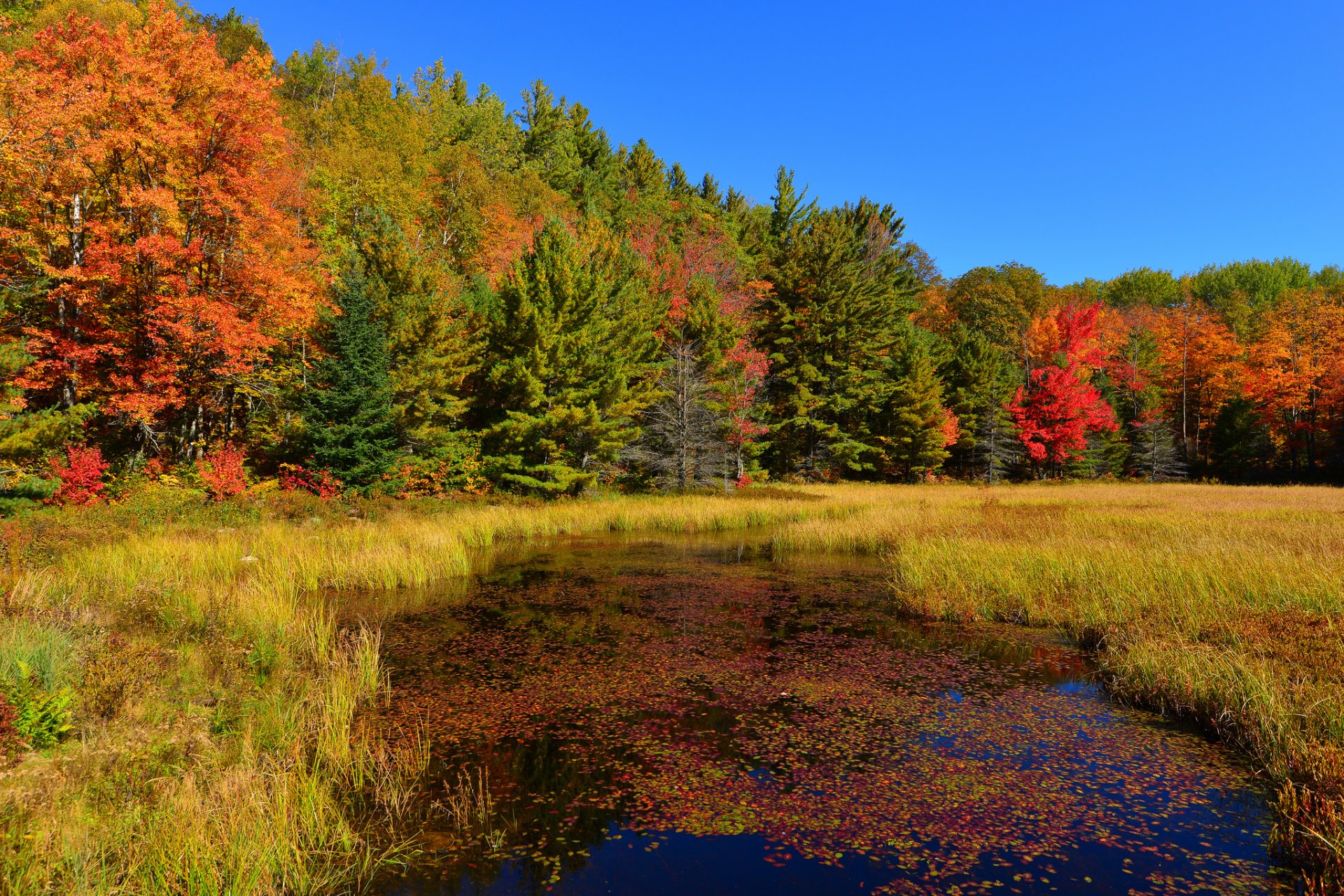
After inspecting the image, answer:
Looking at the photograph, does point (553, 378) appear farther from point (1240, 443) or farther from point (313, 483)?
point (1240, 443)

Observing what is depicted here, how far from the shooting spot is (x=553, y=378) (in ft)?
86.4

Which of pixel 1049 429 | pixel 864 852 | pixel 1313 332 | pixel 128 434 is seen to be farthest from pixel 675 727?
pixel 1313 332

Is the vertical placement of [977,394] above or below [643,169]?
below

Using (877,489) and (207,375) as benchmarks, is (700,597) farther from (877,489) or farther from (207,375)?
(877,489)

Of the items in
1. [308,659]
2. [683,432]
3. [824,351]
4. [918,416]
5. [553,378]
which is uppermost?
[824,351]

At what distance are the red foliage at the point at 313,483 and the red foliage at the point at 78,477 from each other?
16.2 ft

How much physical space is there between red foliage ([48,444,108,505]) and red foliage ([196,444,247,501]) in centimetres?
263

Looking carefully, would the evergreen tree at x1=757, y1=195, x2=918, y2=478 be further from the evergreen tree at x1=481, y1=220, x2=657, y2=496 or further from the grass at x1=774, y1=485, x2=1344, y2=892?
the grass at x1=774, y1=485, x2=1344, y2=892

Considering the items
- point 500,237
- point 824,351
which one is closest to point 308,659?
point 824,351

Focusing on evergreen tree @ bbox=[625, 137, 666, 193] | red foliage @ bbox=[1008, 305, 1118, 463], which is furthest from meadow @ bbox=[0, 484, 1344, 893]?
evergreen tree @ bbox=[625, 137, 666, 193]

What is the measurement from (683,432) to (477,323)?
10.2 meters

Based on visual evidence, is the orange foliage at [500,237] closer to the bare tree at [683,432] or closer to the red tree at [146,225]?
Result: the bare tree at [683,432]

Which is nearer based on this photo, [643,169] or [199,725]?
[199,725]

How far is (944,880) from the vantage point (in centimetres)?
410
